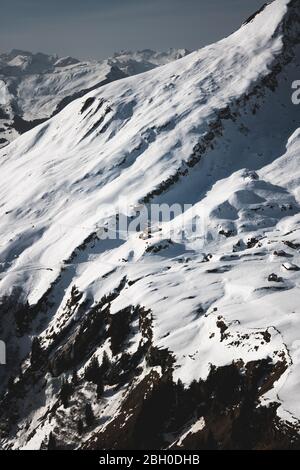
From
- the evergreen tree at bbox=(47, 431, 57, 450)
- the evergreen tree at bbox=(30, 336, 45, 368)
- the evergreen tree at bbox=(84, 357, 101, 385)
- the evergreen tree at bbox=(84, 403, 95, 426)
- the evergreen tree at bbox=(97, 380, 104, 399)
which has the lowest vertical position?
the evergreen tree at bbox=(47, 431, 57, 450)

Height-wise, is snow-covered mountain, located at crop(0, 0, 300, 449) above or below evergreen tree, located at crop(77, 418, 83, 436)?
above

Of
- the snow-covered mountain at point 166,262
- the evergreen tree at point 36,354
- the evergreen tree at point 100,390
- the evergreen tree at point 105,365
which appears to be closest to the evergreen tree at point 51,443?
the snow-covered mountain at point 166,262

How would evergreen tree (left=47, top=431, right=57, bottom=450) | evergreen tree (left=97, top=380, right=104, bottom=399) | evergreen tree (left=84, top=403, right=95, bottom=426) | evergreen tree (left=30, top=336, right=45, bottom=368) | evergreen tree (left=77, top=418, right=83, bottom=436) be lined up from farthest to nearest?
evergreen tree (left=30, top=336, right=45, bottom=368) < evergreen tree (left=97, top=380, right=104, bottom=399) < evergreen tree (left=84, top=403, right=95, bottom=426) < evergreen tree (left=77, top=418, right=83, bottom=436) < evergreen tree (left=47, top=431, right=57, bottom=450)

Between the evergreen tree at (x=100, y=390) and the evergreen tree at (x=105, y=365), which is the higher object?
the evergreen tree at (x=105, y=365)

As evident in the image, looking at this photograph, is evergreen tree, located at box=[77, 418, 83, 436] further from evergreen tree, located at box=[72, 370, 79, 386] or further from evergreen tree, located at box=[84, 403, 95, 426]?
evergreen tree, located at box=[72, 370, 79, 386]

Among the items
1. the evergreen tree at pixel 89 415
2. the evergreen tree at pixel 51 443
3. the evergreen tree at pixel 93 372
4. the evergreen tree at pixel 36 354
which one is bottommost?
the evergreen tree at pixel 51 443

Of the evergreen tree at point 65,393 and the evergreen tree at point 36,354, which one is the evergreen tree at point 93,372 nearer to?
the evergreen tree at point 65,393

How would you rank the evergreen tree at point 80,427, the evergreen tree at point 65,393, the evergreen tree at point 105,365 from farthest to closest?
1. the evergreen tree at point 105,365
2. the evergreen tree at point 65,393
3. the evergreen tree at point 80,427

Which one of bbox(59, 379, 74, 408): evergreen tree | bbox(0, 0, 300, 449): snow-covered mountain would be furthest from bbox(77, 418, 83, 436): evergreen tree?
bbox(59, 379, 74, 408): evergreen tree

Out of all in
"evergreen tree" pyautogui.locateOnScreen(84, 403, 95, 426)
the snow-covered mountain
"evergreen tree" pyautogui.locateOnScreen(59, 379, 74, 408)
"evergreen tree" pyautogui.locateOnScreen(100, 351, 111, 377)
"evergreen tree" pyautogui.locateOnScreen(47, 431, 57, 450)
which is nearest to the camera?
the snow-covered mountain
